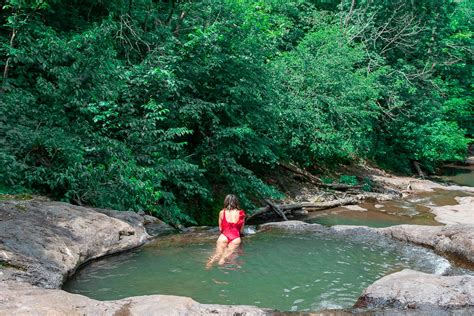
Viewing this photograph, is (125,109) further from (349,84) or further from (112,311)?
(349,84)

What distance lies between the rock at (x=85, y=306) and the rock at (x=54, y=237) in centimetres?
63

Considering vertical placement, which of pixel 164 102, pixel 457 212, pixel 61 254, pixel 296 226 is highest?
pixel 164 102

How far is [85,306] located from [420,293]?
3.40 meters

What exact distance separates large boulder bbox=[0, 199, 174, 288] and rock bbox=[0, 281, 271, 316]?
2.26 feet

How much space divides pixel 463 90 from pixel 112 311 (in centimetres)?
3288

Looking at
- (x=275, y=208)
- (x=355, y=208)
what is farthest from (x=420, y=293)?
(x=355, y=208)

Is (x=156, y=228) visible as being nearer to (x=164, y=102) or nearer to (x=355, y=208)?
(x=164, y=102)

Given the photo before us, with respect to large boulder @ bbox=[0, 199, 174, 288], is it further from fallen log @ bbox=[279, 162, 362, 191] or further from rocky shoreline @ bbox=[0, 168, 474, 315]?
fallen log @ bbox=[279, 162, 362, 191]

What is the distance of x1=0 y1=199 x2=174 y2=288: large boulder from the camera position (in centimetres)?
507

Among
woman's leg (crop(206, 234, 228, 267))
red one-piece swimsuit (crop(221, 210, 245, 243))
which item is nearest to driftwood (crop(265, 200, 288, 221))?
red one-piece swimsuit (crop(221, 210, 245, 243))

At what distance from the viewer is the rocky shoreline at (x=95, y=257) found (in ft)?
13.2

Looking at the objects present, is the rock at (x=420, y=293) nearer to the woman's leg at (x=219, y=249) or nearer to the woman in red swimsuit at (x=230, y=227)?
the woman's leg at (x=219, y=249)

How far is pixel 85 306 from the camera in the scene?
400cm

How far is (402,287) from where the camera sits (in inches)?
197
